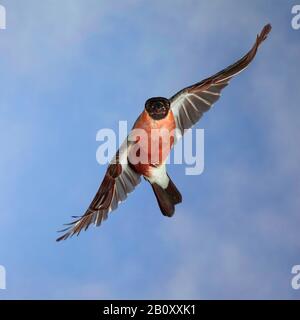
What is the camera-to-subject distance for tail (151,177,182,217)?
4.57 m

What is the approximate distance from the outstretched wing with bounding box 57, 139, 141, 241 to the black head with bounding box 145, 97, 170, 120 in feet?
1.14

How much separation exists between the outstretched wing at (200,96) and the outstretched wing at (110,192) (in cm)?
54

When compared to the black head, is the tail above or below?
below

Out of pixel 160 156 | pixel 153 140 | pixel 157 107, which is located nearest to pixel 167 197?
pixel 160 156

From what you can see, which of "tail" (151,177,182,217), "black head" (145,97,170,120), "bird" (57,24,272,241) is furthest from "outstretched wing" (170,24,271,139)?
"tail" (151,177,182,217)

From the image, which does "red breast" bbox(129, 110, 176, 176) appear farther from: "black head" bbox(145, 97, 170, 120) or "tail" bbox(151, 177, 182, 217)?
"tail" bbox(151, 177, 182, 217)

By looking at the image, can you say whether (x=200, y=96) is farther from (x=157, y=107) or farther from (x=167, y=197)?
(x=167, y=197)

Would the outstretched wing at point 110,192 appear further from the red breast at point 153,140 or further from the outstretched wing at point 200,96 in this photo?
the outstretched wing at point 200,96

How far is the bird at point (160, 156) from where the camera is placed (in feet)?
14.7

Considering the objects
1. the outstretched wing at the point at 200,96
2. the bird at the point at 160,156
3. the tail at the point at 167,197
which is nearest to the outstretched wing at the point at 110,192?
the bird at the point at 160,156

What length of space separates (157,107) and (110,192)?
898 mm

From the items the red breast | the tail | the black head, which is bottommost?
the tail

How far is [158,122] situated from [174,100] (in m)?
0.27
